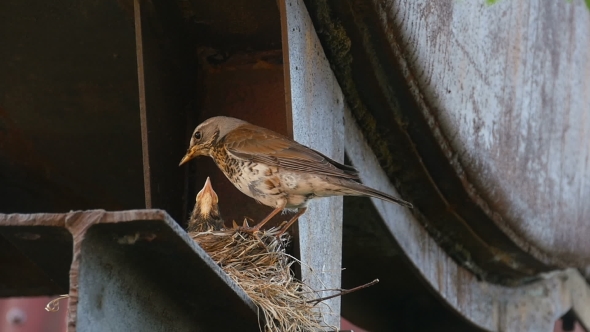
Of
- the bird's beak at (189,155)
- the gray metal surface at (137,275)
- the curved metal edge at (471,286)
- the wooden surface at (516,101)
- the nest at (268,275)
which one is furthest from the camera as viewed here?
the curved metal edge at (471,286)

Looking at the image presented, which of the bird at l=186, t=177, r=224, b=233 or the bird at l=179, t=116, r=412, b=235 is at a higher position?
the bird at l=179, t=116, r=412, b=235

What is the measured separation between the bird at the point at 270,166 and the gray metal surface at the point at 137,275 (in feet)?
4.18

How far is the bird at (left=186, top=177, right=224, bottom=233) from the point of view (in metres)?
5.86

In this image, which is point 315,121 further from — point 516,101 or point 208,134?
point 516,101

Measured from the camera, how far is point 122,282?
3633 millimetres

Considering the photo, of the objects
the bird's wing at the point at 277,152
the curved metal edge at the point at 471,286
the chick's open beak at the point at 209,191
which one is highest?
the bird's wing at the point at 277,152

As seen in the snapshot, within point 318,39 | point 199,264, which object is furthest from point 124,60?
point 199,264

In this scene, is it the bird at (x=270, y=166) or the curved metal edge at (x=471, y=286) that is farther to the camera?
the curved metal edge at (x=471, y=286)

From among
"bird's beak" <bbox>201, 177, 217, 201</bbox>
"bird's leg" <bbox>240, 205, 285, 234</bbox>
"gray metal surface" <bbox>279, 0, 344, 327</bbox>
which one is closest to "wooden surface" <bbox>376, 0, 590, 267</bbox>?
"gray metal surface" <bbox>279, 0, 344, 327</bbox>

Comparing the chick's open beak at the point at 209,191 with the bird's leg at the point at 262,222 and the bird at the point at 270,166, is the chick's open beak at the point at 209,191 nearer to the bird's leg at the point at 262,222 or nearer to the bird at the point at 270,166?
the bird at the point at 270,166

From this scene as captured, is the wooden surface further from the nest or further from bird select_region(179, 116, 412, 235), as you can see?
the nest

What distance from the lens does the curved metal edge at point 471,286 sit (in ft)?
21.7

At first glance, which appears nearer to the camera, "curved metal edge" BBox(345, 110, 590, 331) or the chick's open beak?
the chick's open beak

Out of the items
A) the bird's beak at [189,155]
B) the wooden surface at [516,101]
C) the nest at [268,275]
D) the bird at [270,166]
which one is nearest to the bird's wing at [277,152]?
the bird at [270,166]
